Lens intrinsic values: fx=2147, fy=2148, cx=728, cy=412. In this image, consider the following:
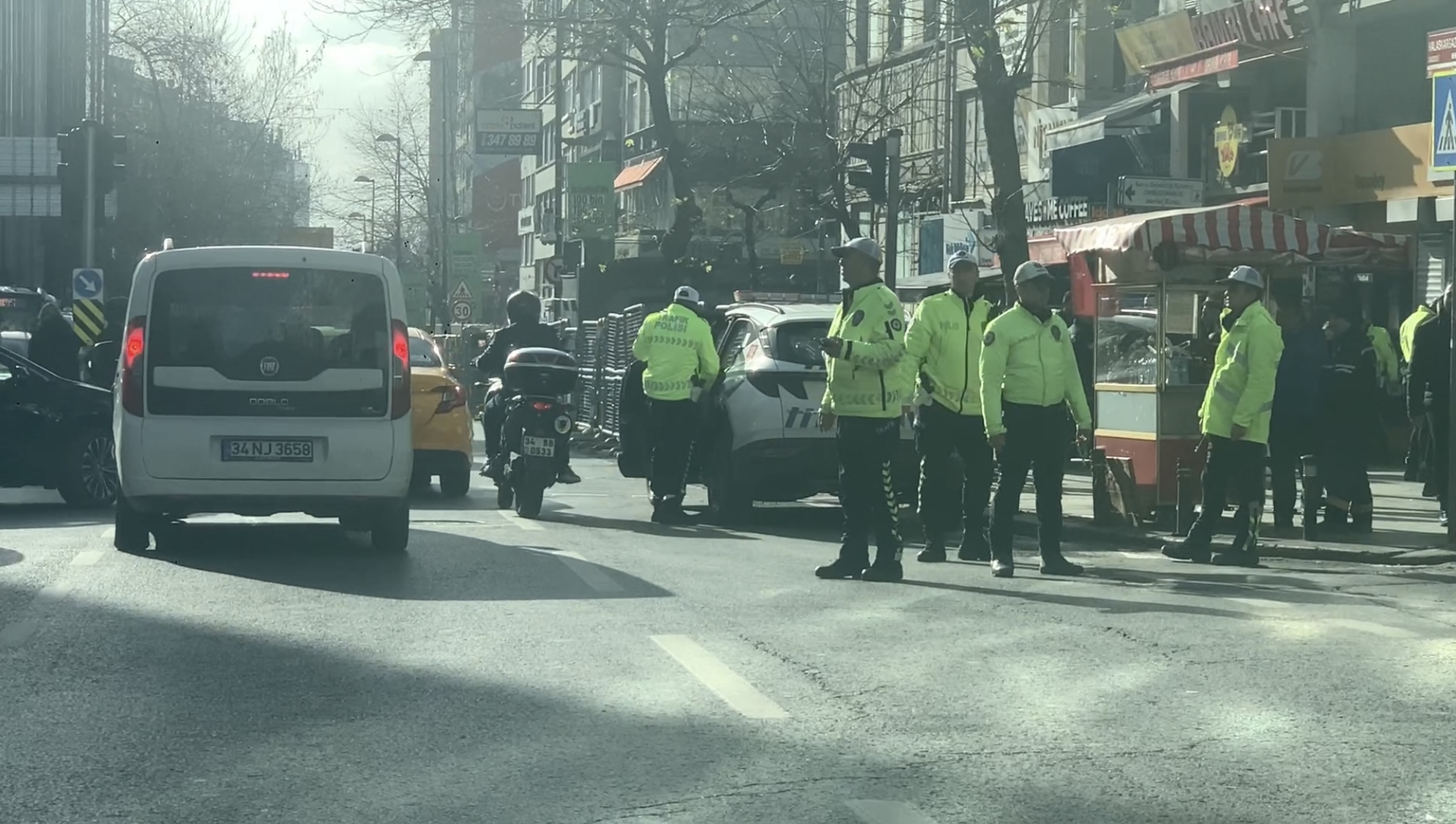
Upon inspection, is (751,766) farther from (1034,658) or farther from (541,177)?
(541,177)

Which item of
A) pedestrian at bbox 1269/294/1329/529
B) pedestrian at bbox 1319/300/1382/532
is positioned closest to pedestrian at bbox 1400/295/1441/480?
pedestrian at bbox 1319/300/1382/532

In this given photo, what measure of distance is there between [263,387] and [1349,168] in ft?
56.6

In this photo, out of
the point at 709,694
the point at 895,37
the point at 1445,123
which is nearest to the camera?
the point at 709,694

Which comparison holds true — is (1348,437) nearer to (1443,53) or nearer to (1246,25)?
(1443,53)

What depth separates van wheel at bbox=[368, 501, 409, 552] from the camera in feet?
42.1

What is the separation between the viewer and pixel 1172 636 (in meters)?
9.24

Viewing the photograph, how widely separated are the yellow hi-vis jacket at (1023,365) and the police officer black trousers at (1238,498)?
4.05 feet

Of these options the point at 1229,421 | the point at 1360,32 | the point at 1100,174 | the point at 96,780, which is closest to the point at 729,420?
the point at 1229,421

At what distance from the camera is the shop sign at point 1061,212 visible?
32.0 meters

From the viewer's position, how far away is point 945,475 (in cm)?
1302

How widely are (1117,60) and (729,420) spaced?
64.2 feet

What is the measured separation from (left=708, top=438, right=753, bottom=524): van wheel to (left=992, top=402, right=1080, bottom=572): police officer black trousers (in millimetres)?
3581

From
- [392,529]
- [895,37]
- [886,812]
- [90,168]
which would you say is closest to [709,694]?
[886,812]

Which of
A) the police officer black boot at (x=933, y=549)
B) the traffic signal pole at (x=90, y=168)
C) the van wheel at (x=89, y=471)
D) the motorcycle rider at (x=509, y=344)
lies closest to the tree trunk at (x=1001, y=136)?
the motorcycle rider at (x=509, y=344)
